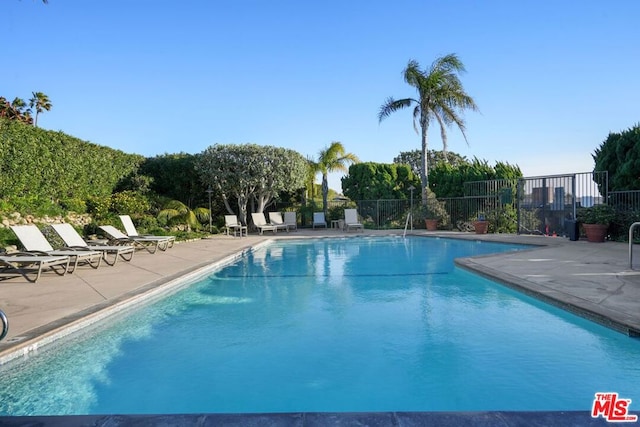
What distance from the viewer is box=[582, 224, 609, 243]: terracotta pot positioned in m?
12.7

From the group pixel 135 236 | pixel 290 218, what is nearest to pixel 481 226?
pixel 290 218

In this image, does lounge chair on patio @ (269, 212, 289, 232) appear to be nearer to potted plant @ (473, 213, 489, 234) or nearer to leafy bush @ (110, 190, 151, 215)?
leafy bush @ (110, 190, 151, 215)

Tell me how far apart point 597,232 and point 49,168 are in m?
17.0

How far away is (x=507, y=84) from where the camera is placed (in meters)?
12.6

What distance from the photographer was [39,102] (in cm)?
3359

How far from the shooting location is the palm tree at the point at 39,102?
33344 millimetres

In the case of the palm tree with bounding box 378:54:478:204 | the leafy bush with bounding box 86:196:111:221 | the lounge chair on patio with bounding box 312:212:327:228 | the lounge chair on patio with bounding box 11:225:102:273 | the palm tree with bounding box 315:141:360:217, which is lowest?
the lounge chair on patio with bounding box 11:225:102:273

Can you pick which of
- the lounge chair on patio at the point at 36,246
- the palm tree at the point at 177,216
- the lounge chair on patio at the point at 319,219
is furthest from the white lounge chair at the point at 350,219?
the lounge chair on patio at the point at 36,246

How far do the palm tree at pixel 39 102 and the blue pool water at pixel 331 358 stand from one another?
3549cm

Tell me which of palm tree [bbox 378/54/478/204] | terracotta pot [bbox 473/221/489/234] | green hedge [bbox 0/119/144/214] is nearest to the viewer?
green hedge [bbox 0/119/144/214]

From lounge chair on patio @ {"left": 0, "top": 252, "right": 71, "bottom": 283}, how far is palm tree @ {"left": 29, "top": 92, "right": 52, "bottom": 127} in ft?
104

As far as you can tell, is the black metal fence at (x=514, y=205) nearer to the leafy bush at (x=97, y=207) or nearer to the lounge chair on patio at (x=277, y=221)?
the lounge chair on patio at (x=277, y=221)

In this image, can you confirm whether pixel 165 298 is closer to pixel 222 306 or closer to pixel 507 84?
pixel 222 306

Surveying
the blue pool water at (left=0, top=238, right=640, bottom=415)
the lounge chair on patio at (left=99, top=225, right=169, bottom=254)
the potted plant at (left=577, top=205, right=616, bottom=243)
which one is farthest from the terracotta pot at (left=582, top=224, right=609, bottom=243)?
the lounge chair on patio at (left=99, top=225, right=169, bottom=254)
